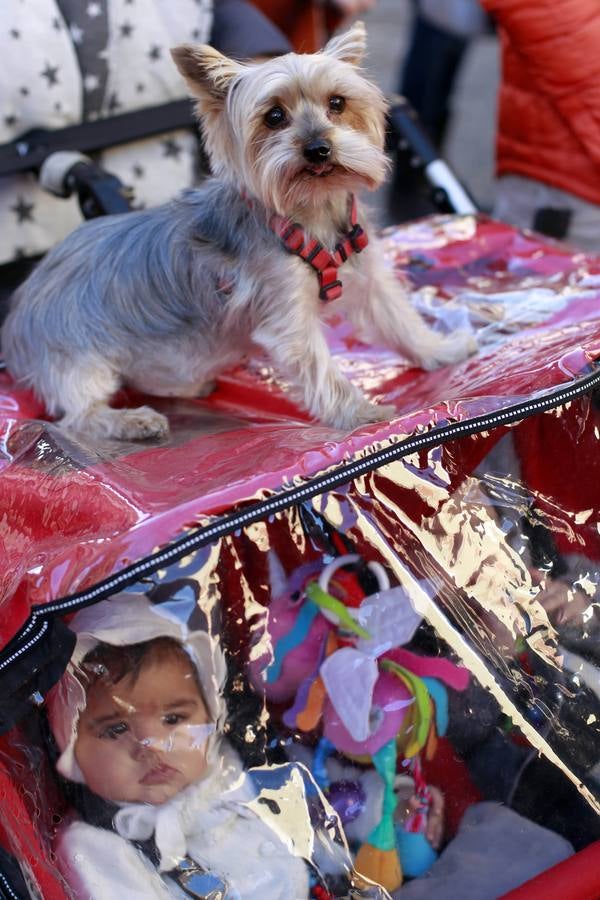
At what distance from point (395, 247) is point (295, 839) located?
4.26 ft

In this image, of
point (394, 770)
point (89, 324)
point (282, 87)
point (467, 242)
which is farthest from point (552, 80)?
point (394, 770)

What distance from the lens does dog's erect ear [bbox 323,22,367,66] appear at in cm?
154

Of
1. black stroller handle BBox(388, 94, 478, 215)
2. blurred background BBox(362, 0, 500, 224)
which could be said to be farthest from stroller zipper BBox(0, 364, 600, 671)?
blurred background BBox(362, 0, 500, 224)

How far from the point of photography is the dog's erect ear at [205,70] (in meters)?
1.45

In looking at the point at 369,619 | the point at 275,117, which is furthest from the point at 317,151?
the point at 369,619

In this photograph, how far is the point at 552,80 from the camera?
218cm

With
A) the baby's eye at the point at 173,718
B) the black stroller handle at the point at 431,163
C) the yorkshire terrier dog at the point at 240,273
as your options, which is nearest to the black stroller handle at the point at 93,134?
the yorkshire terrier dog at the point at 240,273

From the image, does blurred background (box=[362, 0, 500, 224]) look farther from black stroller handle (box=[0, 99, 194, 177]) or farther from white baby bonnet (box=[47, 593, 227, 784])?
white baby bonnet (box=[47, 593, 227, 784])

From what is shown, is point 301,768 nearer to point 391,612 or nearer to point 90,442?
point 391,612

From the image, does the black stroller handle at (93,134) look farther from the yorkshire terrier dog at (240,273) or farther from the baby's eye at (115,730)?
the baby's eye at (115,730)

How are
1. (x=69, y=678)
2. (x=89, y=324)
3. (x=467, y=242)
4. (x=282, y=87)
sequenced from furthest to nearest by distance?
(x=467, y=242), (x=89, y=324), (x=282, y=87), (x=69, y=678)

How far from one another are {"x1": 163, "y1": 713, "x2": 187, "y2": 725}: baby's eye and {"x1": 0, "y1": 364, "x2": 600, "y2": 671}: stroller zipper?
0.55ft

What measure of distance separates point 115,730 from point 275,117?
2.83ft

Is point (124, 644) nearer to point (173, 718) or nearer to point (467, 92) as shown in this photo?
point (173, 718)
